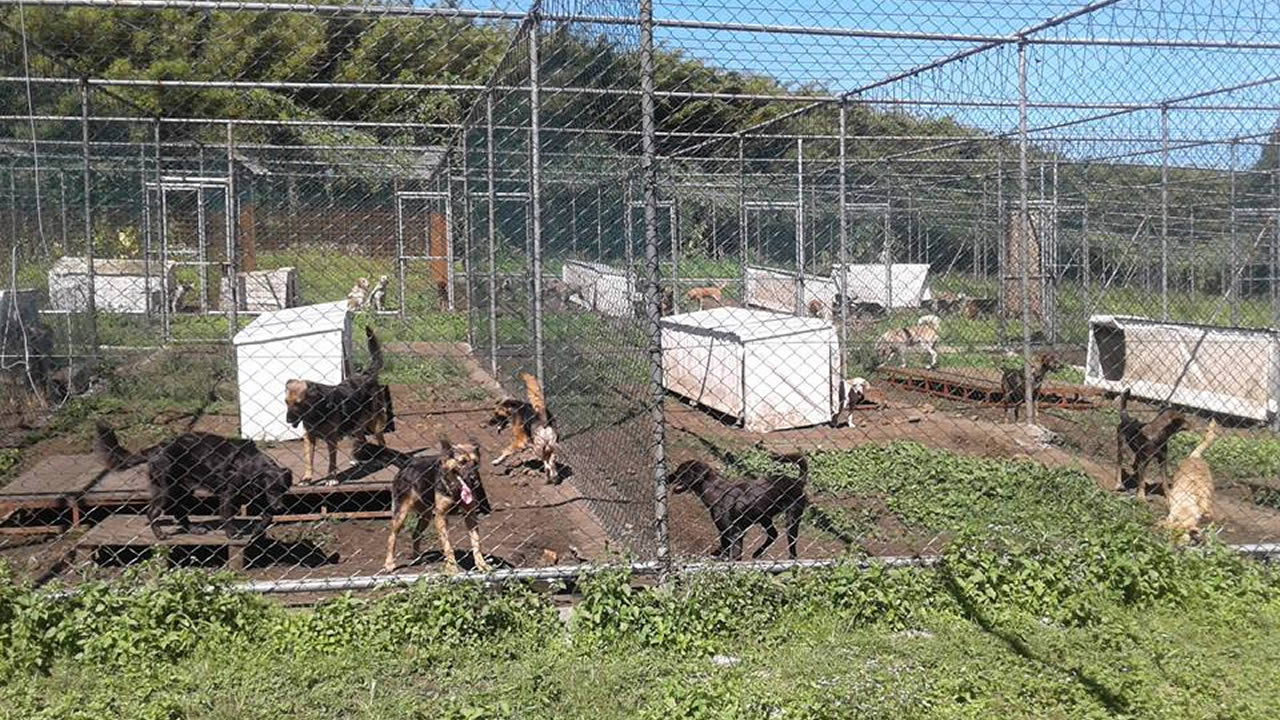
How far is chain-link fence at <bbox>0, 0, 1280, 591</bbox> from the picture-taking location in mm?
6395

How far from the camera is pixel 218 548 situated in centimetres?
643

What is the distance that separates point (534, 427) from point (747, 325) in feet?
11.5

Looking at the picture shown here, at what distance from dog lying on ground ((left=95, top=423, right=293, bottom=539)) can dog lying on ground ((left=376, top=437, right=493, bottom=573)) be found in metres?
0.78

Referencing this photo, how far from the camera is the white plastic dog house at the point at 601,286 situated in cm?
715

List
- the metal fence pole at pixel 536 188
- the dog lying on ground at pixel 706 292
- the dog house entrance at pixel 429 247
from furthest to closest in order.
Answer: the dog lying on ground at pixel 706 292 → the dog house entrance at pixel 429 247 → the metal fence pole at pixel 536 188

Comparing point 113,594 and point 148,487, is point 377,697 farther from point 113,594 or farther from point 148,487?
point 148,487

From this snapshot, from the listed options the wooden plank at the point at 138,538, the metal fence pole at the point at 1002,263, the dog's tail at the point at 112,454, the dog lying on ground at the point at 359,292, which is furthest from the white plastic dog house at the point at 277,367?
the metal fence pole at the point at 1002,263

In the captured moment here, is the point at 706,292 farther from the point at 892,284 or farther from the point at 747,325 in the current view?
the point at 747,325

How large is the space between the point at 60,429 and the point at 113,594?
6243 mm

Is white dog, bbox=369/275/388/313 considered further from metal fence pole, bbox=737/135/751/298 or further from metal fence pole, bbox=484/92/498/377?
metal fence pole, bbox=737/135/751/298

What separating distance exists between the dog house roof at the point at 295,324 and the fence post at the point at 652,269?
18.5 feet

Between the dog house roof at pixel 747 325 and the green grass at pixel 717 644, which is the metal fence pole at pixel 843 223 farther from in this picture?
the green grass at pixel 717 644

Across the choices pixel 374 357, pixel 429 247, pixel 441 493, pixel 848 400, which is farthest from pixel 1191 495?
pixel 429 247

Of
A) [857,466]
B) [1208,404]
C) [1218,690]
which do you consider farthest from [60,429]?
[1208,404]
